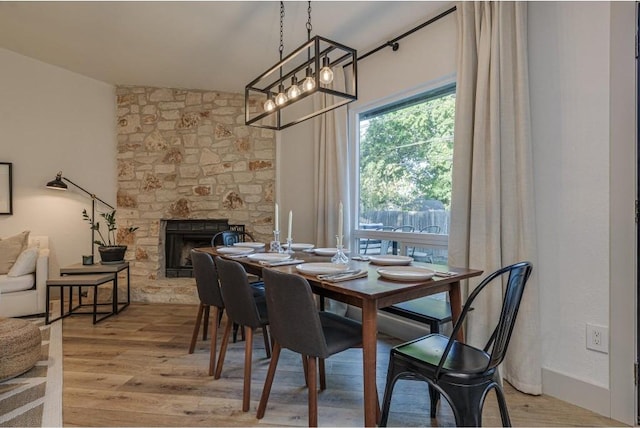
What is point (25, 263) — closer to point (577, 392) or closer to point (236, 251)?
point (236, 251)

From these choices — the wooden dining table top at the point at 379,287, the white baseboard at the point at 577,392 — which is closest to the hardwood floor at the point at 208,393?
the white baseboard at the point at 577,392

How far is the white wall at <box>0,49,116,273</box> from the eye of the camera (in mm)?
3871

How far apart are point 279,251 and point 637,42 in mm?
2262

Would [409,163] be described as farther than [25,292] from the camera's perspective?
No

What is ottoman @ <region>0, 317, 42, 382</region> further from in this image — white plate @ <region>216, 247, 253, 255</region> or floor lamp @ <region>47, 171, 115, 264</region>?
floor lamp @ <region>47, 171, 115, 264</region>

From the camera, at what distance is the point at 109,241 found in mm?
4262

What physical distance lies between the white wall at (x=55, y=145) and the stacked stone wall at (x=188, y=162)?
0.73 ft

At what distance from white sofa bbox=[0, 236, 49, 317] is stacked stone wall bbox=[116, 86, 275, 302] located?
40.0 inches

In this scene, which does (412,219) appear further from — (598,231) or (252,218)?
(252,218)

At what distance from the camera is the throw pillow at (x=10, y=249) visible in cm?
344

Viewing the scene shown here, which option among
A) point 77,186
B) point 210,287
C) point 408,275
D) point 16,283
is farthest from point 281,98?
point 77,186

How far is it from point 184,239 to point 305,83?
3062 millimetres

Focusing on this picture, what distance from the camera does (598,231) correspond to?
1809mm

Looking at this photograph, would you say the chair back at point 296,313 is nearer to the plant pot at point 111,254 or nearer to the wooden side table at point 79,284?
the wooden side table at point 79,284
